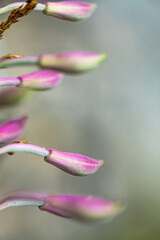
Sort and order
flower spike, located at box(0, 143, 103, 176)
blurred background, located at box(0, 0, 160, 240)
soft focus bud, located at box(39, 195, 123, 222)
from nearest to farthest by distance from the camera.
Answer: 1. soft focus bud, located at box(39, 195, 123, 222)
2. flower spike, located at box(0, 143, 103, 176)
3. blurred background, located at box(0, 0, 160, 240)

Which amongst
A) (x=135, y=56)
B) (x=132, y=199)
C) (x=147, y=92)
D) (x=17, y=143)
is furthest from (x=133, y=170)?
(x=17, y=143)

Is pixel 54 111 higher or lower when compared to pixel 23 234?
higher

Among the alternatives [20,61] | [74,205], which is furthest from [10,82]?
→ [74,205]

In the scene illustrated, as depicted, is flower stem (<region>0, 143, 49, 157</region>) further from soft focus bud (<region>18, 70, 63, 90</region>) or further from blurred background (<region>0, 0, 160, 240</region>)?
blurred background (<region>0, 0, 160, 240</region>)

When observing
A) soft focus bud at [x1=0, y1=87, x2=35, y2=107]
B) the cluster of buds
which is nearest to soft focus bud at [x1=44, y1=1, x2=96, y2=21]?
the cluster of buds

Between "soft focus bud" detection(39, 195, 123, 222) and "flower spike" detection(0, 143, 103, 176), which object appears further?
"flower spike" detection(0, 143, 103, 176)

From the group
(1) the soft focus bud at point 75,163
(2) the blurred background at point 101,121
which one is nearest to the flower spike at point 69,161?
(1) the soft focus bud at point 75,163

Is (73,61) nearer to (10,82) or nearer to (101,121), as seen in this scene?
(10,82)

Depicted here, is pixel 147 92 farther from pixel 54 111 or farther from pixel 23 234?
pixel 23 234
